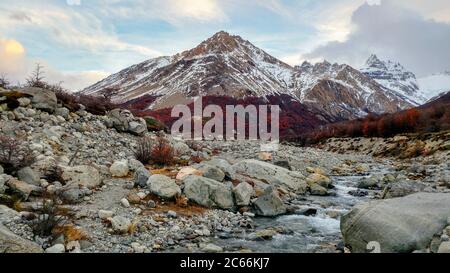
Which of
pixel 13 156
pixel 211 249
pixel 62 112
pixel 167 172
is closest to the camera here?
pixel 211 249

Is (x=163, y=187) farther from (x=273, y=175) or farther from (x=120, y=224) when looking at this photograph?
(x=273, y=175)

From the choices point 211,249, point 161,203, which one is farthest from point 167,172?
point 211,249

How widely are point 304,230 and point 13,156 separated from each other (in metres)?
10.7

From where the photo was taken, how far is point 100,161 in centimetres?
1967

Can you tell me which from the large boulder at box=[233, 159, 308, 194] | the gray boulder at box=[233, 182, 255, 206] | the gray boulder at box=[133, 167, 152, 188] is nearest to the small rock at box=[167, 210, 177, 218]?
the gray boulder at box=[133, 167, 152, 188]

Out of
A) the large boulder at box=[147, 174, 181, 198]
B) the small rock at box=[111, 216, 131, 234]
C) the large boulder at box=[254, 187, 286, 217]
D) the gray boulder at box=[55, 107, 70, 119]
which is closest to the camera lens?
the small rock at box=[111, 216, 131, 234]

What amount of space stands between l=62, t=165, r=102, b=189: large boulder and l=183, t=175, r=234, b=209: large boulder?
3.31 meters

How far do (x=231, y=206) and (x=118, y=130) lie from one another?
44.8ft

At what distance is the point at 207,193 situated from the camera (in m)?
16.0

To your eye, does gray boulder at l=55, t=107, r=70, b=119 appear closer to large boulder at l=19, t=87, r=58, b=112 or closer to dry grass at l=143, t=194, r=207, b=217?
large boulder at l=19, t=87, r=58, b=112

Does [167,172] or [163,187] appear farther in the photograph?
[167,172]

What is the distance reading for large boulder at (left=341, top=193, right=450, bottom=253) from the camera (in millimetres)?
9695

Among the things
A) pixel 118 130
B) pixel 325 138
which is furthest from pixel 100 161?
pixel 325 138

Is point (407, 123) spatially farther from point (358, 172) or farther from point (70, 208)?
point (70, 208)
